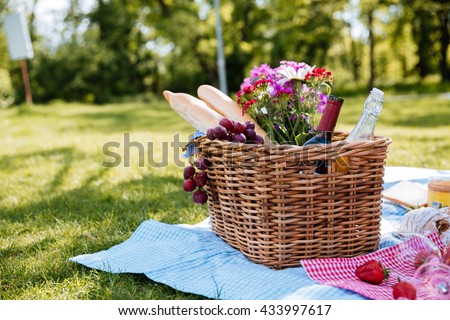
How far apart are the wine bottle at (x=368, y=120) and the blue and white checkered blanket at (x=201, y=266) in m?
0.48

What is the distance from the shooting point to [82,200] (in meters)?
3.64

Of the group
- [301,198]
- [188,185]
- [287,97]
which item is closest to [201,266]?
[188,185]

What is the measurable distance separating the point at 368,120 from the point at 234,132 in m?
0.57

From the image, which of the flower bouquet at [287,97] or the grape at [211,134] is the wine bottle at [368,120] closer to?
the flower bouquet at [287,97]

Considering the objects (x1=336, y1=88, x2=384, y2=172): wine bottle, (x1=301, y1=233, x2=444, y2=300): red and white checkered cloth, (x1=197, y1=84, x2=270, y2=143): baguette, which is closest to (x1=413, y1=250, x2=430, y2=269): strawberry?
(x1=301, y1=233, x2=444, y2=300): red and white checkered cloth

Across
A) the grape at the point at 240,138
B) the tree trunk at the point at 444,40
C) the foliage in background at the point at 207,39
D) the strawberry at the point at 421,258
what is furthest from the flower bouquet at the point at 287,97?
the tree trunk at the point at 444,40

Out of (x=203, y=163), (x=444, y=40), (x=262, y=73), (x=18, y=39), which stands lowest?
(x=203, y=163)

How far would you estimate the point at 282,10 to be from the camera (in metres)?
19.6

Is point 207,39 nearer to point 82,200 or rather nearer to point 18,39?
point 18,39

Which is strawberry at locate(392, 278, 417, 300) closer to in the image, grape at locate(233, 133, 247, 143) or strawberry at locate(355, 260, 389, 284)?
strawberry at locate(355, 260, 389, 284)

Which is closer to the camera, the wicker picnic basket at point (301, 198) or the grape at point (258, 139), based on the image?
the wicker picnic basket at point (301, 198)

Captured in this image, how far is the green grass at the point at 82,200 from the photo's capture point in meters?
2.14
